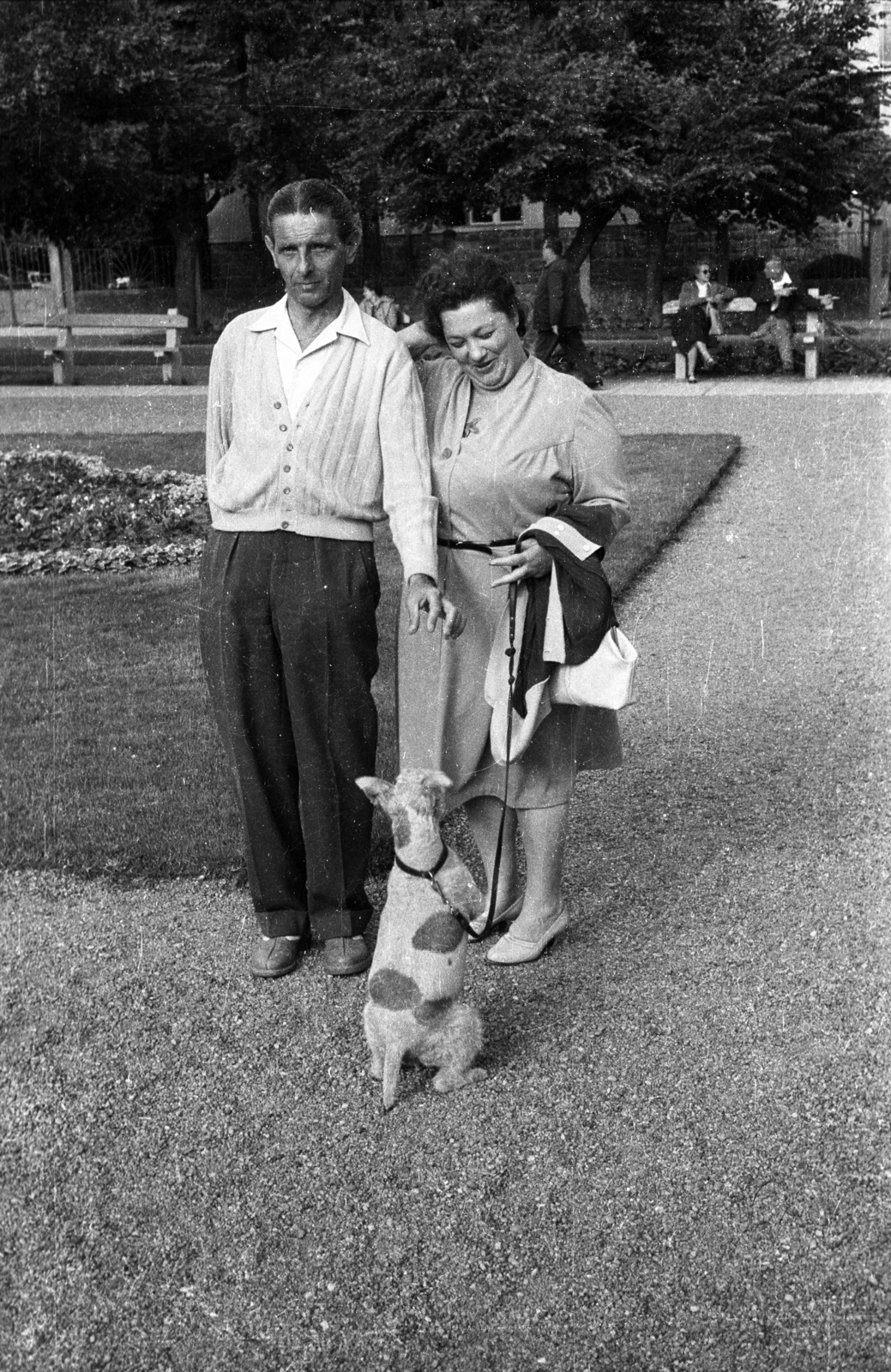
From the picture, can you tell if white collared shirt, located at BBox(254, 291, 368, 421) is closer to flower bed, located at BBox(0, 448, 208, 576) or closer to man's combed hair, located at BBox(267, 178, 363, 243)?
man's combed hair, located at BBox(267, 178, 363, 243)

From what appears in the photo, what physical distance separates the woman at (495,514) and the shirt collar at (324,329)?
177 millimetres

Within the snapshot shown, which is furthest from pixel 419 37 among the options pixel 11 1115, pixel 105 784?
pixel 11 1115

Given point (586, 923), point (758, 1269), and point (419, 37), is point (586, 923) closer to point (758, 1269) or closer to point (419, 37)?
point (758, 1269)

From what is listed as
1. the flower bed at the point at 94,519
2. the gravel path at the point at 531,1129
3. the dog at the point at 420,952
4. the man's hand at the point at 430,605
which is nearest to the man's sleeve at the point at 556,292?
the flower bed at the point at 94,519

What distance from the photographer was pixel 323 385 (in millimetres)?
3758

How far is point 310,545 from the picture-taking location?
3863mm

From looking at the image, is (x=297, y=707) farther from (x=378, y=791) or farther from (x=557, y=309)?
(x=557, y=309)

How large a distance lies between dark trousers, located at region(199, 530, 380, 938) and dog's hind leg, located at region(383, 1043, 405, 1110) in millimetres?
836

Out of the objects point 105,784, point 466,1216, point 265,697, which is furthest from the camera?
point 105,784

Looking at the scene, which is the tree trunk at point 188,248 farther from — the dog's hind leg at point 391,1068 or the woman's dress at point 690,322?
the dog's hind leg at point 391,1068

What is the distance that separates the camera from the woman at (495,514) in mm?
3732

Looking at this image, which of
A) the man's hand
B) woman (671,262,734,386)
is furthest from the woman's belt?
woman (671,262,734,386)

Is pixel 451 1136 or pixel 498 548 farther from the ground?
pixel 498 548

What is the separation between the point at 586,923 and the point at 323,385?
183cm
